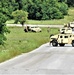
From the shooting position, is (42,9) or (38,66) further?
(42,9)

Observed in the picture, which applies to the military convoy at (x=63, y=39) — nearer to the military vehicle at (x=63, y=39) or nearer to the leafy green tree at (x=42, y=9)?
the military vehicle at (x=63, y=39)

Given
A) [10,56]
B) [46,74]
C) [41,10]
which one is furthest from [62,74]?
[41,10]

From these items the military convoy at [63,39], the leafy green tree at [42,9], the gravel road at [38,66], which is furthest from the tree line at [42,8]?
the gravel road at [38,66]

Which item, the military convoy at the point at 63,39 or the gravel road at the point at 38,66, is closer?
the gravel road at the point at 38,66

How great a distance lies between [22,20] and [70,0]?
241 feet

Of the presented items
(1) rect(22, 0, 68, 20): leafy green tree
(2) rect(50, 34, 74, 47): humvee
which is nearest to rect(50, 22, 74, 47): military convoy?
(2) rect(50, 34, 74, 47): humvee

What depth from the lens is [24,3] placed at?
481ft

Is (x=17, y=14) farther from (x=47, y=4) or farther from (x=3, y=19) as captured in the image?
(x=3, y=19)

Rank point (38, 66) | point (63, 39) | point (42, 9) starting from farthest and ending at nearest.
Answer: point (42, 9) → point (63, 39) → point (38, 66)

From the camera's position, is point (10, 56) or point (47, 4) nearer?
point (10, 56)

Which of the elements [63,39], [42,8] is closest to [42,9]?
[42,8]

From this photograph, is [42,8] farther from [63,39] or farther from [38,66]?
[38,66]

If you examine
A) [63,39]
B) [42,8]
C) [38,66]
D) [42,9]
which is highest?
[38,66]

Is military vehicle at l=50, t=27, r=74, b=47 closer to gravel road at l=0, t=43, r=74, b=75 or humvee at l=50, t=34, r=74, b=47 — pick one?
humvee at l=50, t=34, r=74, b=47
